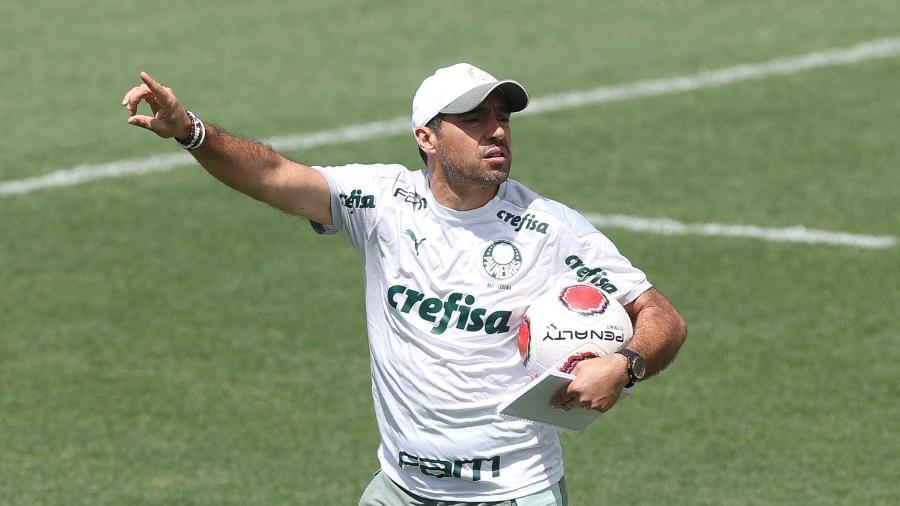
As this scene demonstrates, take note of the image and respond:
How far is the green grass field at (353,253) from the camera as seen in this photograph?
9914 millimetres

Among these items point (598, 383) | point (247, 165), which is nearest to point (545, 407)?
point (598, 383)

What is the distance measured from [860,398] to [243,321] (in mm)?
4229

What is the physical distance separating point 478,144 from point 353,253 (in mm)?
6368

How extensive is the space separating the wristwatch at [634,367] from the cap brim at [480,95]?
118cm

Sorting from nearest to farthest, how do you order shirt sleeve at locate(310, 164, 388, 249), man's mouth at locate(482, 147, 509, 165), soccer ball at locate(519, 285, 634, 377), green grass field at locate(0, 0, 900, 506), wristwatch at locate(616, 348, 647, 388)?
wristwatch at locate(616, 348, 647, 388)
soccer ball at locate(519, 285, 634, 377)
man's mouth at locate(482, 147, 509, 165)
shirt sleeve at locate(310, 164, 388, 249)
green grass field at locate(0, 0, 900, 506)

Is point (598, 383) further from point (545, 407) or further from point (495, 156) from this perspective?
point (495, 156)

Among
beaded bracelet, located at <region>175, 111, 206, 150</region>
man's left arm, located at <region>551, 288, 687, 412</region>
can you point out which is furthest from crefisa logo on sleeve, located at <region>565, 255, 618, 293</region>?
beaded bracelet, located at <region>175, 111, 206, 150</region>

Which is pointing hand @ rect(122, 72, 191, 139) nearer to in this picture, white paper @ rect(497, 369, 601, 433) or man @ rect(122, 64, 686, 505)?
man @ rect(122, 64, 686, 505)

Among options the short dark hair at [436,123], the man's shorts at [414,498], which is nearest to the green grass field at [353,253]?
the man's shorts at [414,498]

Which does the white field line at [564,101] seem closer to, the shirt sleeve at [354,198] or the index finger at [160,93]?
the shirt sleeve at [354,198]

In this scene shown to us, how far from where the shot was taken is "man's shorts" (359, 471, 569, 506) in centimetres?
686

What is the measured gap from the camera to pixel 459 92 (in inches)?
271

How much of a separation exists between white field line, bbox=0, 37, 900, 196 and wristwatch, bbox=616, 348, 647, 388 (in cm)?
910

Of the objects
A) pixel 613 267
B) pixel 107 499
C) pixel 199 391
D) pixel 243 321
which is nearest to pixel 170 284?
pixel 243 321
